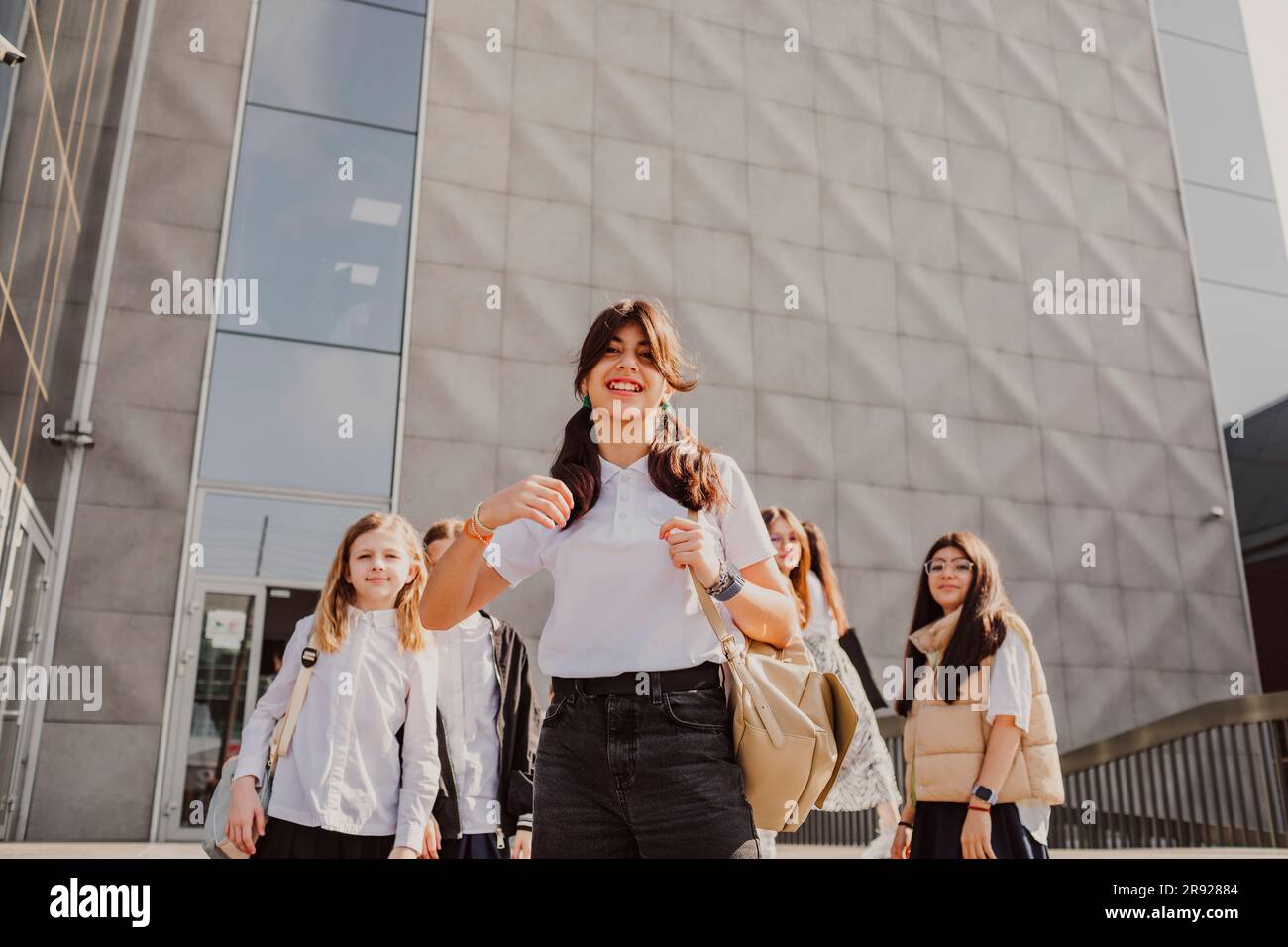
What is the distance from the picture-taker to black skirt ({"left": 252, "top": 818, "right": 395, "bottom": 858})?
2.94m

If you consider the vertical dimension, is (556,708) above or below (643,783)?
above


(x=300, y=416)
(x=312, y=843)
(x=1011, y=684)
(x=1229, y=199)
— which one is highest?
(x=1229, y=199)

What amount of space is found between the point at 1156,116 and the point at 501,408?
10736 mm

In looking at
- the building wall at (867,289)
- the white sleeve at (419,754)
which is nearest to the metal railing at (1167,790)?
the building wall at (867,289)

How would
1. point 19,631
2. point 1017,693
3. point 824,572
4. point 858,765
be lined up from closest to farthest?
point 1017,693 < point 858,765 < point 824,572 < point 19,631

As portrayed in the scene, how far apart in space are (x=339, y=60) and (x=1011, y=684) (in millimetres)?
11051

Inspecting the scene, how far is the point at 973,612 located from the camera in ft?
12.0

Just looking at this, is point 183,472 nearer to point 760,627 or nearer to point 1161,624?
point 760,627

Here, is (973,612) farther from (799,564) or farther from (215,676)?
(215,676)

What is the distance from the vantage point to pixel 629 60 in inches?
517

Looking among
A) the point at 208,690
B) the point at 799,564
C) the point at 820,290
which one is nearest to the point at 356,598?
the point at 799,564

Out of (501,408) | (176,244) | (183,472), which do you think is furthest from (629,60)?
(183,472)

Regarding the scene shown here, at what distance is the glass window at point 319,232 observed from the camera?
36.8 ft

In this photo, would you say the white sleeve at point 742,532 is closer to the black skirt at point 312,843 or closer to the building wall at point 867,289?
the black skirt at point 312,843
